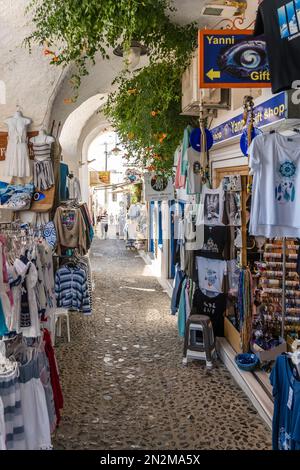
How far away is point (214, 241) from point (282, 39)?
9.81 ft

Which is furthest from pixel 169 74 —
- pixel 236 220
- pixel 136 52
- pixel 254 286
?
pixel 254 286

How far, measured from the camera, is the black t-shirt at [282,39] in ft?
8.95

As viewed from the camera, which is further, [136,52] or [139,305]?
[139,305]

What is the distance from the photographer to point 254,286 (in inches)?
201

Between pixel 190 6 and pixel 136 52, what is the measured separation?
1015 mm

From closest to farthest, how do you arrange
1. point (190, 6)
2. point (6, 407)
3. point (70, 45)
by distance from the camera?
point (6, 407) < point (70, 45) < point (190, 6)

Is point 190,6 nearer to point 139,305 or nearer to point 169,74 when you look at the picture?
point 169,74

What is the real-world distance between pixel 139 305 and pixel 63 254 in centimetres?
245

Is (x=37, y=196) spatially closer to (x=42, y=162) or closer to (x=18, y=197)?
(x=18, y=197)

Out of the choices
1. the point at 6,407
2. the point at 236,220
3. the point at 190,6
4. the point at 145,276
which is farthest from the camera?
the point at 145,276

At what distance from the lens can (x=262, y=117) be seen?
466 cm

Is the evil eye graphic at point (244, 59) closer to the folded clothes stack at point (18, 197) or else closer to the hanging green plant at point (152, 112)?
the hanging green plant at point (152, 112)
